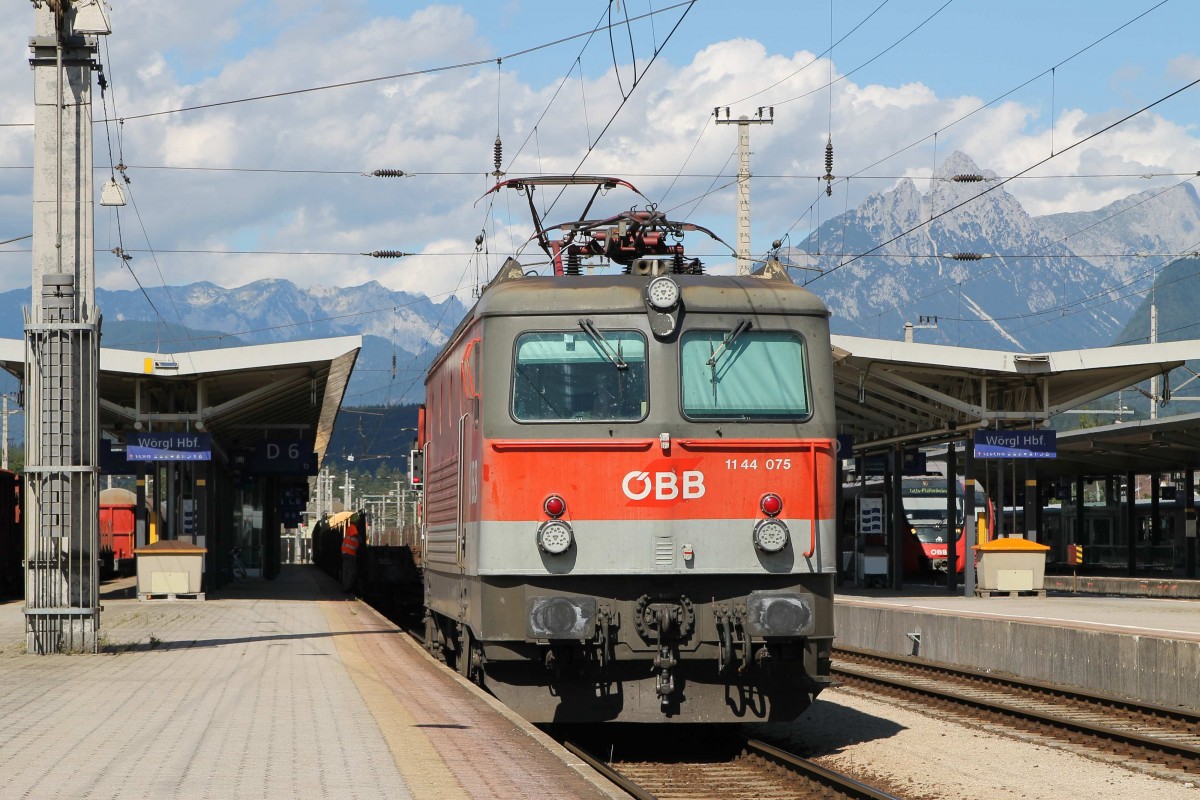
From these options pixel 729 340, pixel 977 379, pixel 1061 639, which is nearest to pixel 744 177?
pixel 977 379

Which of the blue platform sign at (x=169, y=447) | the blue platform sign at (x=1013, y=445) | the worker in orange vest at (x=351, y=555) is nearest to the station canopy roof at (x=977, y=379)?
the blue platform sign at (x=1013, y=445)

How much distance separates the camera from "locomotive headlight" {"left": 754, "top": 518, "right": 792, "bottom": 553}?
1104 cm

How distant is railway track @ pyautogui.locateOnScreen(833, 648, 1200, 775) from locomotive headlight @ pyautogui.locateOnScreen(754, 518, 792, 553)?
10.9 ft

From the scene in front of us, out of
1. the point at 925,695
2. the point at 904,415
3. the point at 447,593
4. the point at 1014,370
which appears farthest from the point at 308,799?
the point at 904,415

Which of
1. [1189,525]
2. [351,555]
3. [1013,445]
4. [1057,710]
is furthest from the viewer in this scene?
[351,555]

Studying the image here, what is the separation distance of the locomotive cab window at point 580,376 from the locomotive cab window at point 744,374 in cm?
37

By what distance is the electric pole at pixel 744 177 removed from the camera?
3459cm

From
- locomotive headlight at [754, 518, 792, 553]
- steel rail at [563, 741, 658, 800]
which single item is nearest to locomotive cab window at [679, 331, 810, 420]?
locomotive headlight at [754, 518, 792, 553]

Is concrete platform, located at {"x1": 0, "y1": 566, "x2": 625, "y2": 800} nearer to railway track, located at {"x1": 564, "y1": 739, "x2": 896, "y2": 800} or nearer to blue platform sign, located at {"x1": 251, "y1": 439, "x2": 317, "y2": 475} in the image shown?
railway track, located at {"x1": 564, "y1": 739, "x2": 896, "y2": 800}

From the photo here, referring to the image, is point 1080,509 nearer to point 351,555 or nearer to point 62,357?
point 351,555

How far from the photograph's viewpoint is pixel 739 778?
11.1 metres

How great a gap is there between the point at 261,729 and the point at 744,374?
4.35m

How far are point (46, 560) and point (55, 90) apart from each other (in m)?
5.15

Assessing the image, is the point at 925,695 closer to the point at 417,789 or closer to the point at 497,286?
A: the point at 497,286
